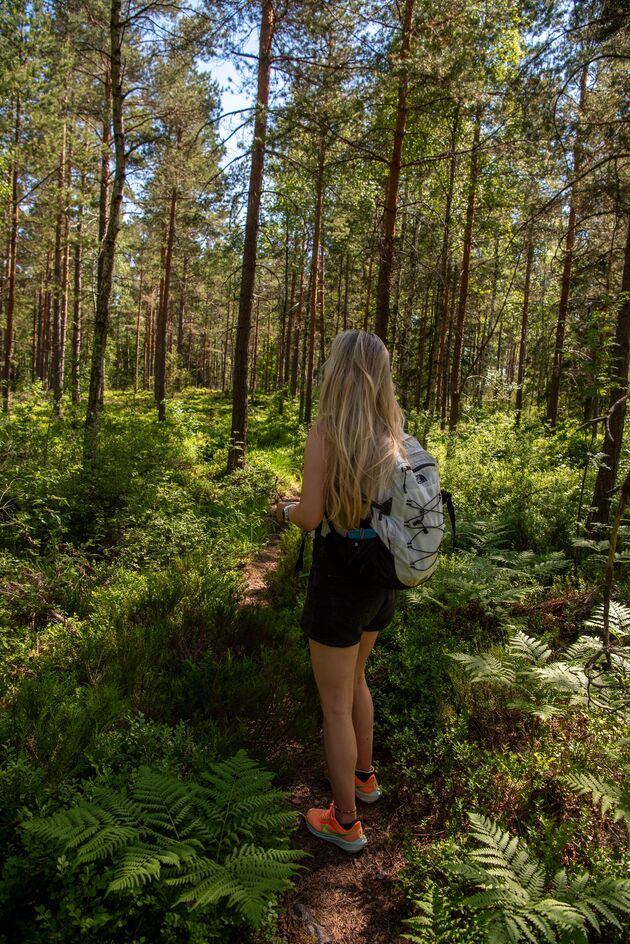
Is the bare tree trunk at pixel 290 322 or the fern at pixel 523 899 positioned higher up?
the bare tree trunk at pixel 290 322

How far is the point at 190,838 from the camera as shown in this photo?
203 centimetres

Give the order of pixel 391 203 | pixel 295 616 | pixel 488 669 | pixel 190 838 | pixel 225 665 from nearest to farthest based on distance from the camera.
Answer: pixel 190 838
pixel 488 669
pixel 225 665
pixel 295 616
pixel 391 203

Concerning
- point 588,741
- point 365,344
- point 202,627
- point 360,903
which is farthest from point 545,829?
point 202,627

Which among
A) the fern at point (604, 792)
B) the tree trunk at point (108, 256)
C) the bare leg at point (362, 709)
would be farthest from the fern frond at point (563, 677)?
the tree trunk at point (108, 256)

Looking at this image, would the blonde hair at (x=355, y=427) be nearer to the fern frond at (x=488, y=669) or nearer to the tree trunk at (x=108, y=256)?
A: the fern frond at (x=488, y=669)

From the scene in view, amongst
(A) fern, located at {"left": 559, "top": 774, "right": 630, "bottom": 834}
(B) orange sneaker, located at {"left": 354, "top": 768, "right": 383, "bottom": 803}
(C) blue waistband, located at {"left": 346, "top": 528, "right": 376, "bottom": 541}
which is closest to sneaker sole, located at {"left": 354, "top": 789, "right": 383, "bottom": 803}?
(B) orange sneaker, located at {"left": 354, "top": 768, "right": 383, "bottom": 803}

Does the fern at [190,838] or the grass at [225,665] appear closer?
the fern at [190,838]

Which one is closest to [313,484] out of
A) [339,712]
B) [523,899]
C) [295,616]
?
[339,712]

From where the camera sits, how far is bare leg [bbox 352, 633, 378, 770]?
2.66 m

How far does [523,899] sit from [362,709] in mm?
1052

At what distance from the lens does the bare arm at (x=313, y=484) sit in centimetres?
226

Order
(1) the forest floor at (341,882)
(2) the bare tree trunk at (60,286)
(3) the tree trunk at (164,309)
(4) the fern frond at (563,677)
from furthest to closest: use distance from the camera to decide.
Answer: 1. (3) the tree trunk at (164,309)
2. (2) the bare tree trunk at (60,286)
3. (4) the fern frond at (563,677)
4. (1) the forest floor at (341,882)

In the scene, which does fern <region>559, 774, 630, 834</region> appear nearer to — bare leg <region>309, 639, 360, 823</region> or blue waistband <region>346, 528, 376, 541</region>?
bare leg <region>309, 639, 360, 823</region>

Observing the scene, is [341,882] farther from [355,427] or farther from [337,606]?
[355,427]
